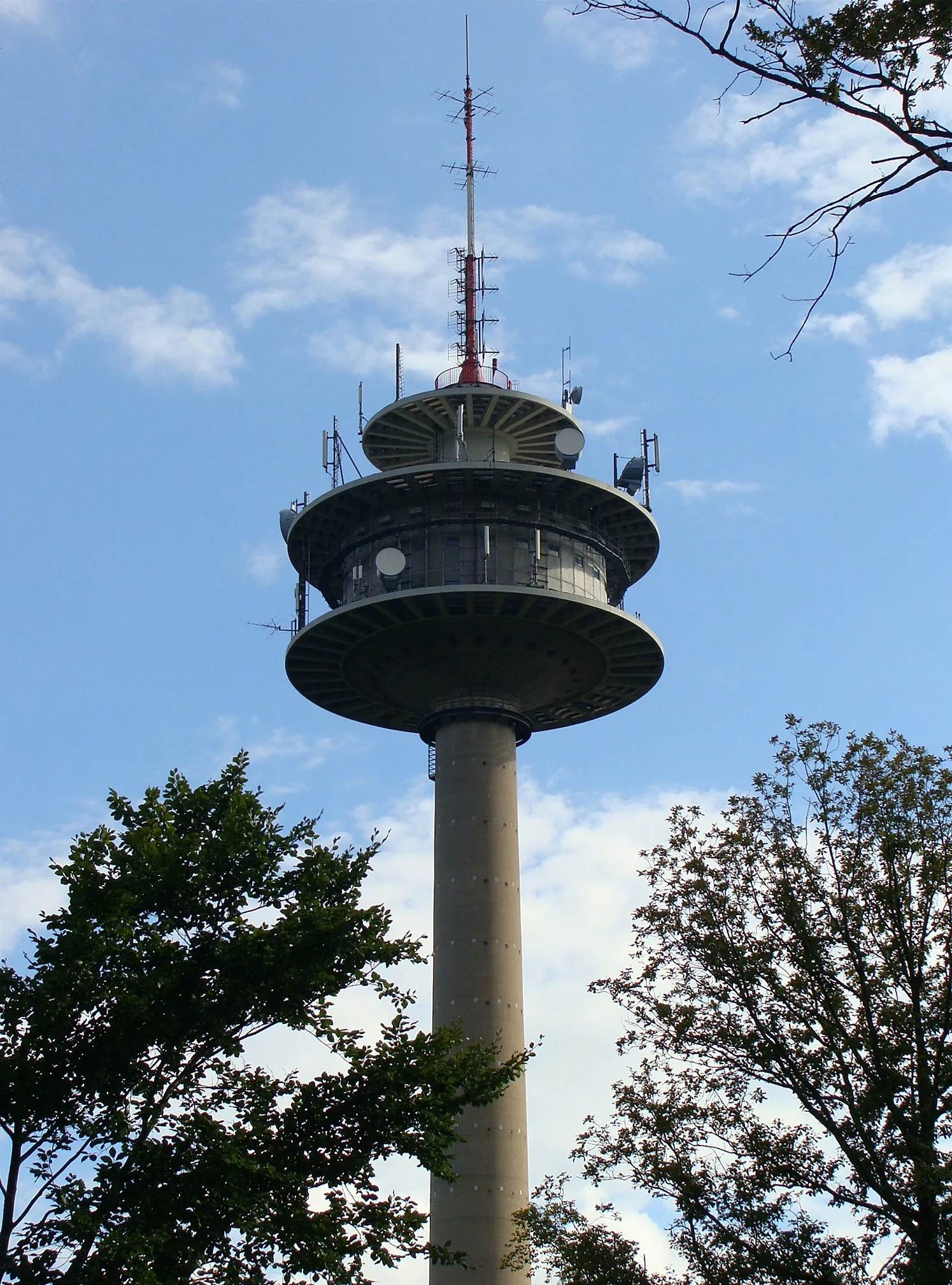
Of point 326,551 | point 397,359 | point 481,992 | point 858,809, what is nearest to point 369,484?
point 326,551

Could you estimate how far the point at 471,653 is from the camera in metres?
54.1

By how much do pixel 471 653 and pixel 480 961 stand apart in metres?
10.4

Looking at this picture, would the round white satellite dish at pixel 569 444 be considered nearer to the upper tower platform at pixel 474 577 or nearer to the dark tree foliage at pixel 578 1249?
the upper tower platform at pixel 474 577

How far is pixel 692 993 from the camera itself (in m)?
28.2

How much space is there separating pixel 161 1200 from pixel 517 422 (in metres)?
38.6

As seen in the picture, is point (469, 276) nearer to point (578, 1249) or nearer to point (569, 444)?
point (569, 444)

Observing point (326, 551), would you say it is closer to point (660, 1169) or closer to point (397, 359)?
point (397, 359)

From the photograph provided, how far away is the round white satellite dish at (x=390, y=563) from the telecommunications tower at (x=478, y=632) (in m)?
0.07

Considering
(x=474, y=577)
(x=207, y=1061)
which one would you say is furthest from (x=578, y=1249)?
(x=474, y=577)

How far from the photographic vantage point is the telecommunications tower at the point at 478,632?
50344 millimetres

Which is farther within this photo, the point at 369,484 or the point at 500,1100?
the point at 369,484

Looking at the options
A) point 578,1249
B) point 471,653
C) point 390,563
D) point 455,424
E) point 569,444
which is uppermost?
point 455,424

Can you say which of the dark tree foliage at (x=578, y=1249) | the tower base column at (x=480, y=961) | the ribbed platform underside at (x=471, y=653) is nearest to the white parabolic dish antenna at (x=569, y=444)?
the ribbed platform underside at (x=471, y=653)

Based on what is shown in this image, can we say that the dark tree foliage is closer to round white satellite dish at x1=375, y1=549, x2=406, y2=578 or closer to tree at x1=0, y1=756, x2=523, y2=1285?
tree at x1=0, y1=756, x2=523, y2=1285
